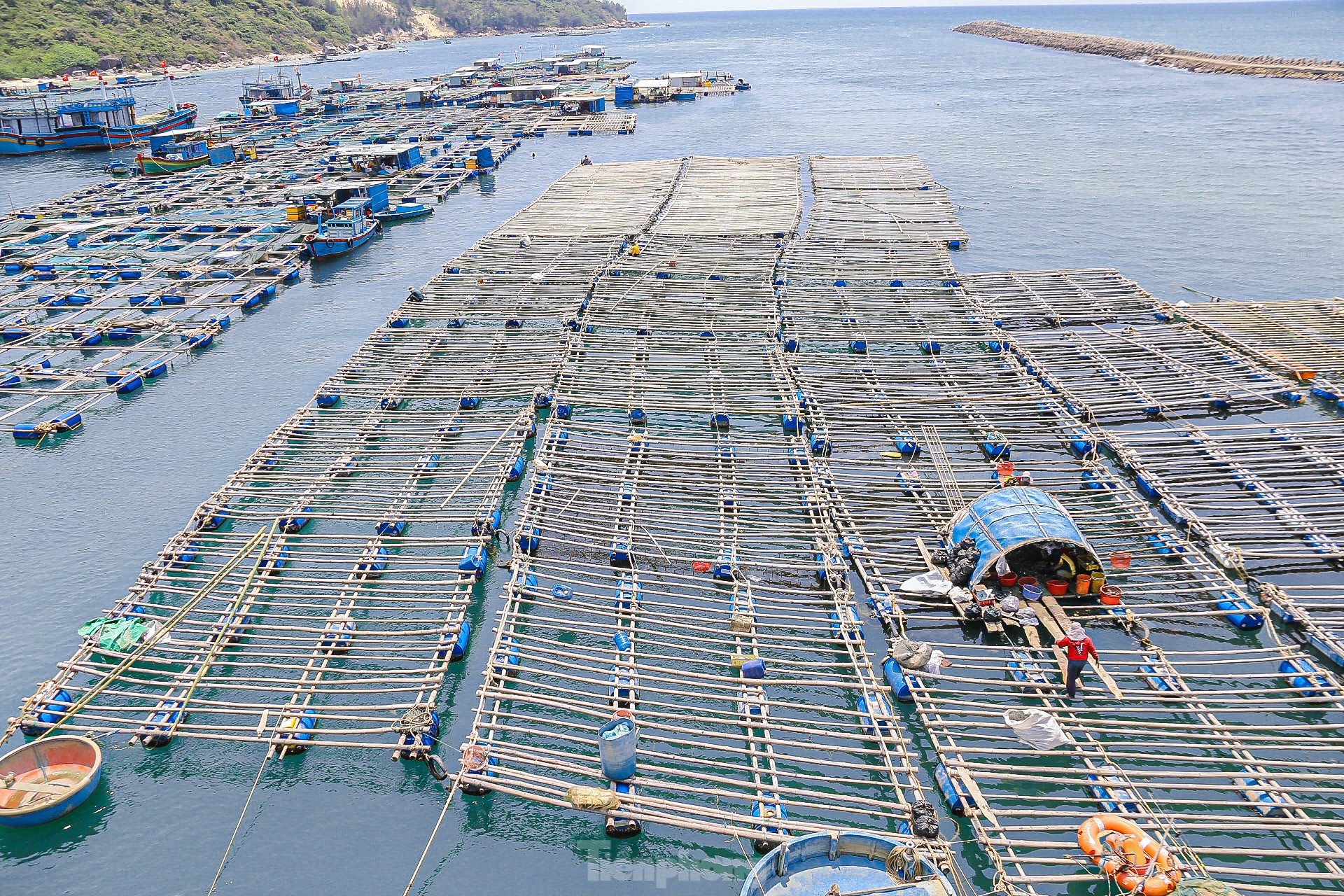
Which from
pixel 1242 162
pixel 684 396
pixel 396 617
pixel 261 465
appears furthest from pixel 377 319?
pixel 1242 162

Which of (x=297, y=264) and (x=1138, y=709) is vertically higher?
(x=297, y=264)

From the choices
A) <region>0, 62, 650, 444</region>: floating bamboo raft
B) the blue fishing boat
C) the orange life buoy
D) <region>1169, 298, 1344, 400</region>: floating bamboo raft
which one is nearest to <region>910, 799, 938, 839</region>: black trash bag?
the orange life buoy

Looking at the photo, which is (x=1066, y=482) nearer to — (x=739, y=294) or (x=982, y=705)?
(x=982, y=705)

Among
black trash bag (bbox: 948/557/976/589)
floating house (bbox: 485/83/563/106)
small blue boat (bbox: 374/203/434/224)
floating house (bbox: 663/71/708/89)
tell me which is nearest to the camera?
black trash bag (bbox: 948/557/976/589)

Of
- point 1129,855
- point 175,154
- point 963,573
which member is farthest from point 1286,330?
point 175,154

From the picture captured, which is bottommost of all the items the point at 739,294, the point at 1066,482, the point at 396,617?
the point at 396,617

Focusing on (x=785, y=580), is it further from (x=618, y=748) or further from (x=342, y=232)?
(x=342, y=232)

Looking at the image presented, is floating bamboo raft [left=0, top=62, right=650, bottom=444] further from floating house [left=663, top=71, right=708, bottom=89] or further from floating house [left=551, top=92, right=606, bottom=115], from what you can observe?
floating house [left=663, top=71, right=708, bottom=89]
